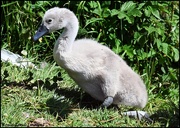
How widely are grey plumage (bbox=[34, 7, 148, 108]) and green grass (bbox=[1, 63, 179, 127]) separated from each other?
6.5 inches

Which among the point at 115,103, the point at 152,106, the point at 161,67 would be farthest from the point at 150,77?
the point at 115,103

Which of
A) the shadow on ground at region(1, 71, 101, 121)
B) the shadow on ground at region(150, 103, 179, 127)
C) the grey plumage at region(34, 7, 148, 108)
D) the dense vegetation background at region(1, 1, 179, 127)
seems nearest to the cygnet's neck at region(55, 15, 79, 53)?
the grey plumage at region(34, 7, 148, 108)

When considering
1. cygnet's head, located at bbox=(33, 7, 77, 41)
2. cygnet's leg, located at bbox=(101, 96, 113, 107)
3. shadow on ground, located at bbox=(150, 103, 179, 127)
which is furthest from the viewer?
cygnet's leg, located at bbox=(101, 96, 113, 107)

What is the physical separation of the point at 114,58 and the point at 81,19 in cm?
163

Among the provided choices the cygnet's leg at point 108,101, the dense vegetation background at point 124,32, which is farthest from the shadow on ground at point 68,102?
the dense vegetation background at point 124,32

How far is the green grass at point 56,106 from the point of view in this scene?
5.04m

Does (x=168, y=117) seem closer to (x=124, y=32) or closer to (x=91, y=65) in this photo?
(x=91, y=65)

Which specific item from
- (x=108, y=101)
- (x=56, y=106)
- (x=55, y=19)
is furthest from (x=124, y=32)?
(x=56, y=106)

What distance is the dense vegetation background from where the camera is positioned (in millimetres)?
6633

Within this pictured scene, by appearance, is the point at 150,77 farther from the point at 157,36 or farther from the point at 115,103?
the point at 115,103

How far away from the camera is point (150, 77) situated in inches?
263

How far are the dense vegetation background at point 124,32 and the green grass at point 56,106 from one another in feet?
2.31

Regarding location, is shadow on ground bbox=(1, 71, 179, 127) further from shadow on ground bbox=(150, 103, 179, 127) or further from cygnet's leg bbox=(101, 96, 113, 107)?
cygnet's leg bbox=(101, 96, 113, 107)

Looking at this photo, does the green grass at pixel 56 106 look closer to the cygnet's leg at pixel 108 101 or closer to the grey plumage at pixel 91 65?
the cygnet's leg at pixel 108 101
